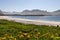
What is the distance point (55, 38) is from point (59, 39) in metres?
0.30

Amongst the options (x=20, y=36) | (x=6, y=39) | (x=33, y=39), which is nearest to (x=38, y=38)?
(x=33, y=39)

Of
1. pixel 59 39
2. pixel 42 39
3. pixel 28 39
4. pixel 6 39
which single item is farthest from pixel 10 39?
pixel 59 39

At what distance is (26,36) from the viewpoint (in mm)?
3975

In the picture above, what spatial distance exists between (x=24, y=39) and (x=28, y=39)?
0.28 feet

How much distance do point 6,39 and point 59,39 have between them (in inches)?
48.2

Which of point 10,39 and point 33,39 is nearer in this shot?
point 10,39

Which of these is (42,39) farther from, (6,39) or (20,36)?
(6,39)

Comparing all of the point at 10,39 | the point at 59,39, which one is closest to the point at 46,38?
the point at 59,39

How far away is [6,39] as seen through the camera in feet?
13.0

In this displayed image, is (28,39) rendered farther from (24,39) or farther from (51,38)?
(51,38)

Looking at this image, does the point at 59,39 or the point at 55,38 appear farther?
the point at 59,39

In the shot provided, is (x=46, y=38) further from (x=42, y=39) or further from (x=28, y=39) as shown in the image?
(x=28, y=39)

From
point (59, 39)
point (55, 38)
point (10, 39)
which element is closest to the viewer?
point (10, 39)

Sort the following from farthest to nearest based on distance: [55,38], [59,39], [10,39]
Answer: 1. [59,39]
2. [55,38]
3. [10,39]
